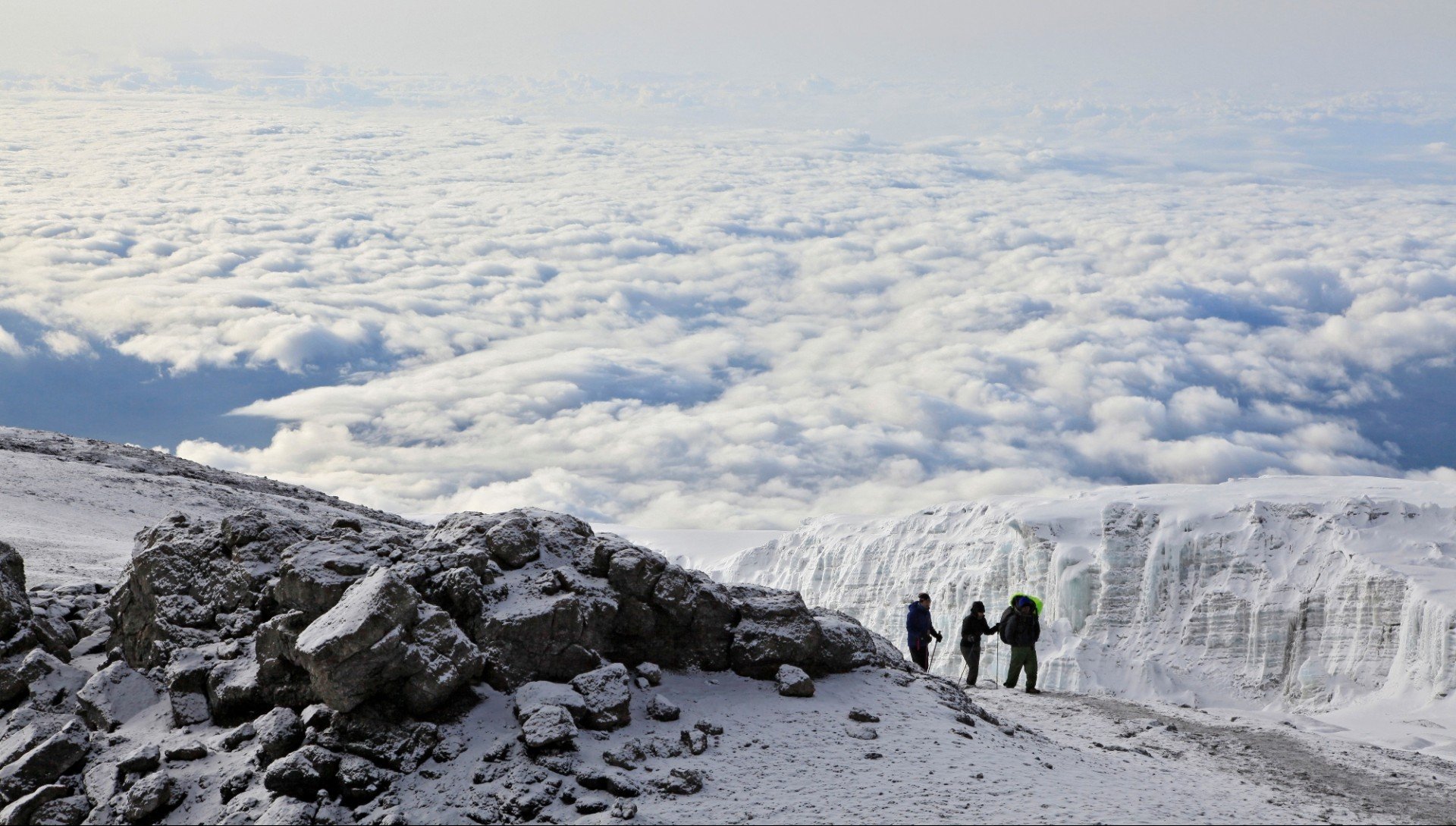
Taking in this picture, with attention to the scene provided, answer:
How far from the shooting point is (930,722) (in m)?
12.1

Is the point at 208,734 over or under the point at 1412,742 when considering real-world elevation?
over

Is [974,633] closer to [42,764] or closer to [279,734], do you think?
[279,734]

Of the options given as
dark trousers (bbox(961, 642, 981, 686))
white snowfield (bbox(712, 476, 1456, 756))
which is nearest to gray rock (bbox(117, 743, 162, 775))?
dark trousers (bbox(961, 642, 981, 686))

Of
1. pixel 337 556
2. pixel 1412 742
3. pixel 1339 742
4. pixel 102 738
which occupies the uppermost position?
pixel 337 556

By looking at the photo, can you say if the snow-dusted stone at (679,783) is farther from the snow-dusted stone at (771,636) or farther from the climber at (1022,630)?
the climber at (1022,630)

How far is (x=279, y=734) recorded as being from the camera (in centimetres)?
1065

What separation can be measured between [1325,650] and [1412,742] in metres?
37.0

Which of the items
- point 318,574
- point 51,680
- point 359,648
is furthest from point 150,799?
point 51,680

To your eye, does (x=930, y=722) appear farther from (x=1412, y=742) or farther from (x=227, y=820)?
(x=1412, y=742)

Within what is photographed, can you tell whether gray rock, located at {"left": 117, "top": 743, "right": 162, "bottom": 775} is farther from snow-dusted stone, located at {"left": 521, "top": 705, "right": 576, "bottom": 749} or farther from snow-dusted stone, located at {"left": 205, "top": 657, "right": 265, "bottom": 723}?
snow-dusted stone, located at {"left": 521, "top": 705, "right": 576, "bottom": 749}

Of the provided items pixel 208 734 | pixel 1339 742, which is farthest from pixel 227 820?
pixel 1339 742

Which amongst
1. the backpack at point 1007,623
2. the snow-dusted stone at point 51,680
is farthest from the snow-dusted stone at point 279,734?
the backpack at point 1007,623

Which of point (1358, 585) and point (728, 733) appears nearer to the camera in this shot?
Answer: point (728, 733)

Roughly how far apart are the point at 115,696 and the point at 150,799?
8.33 feet
